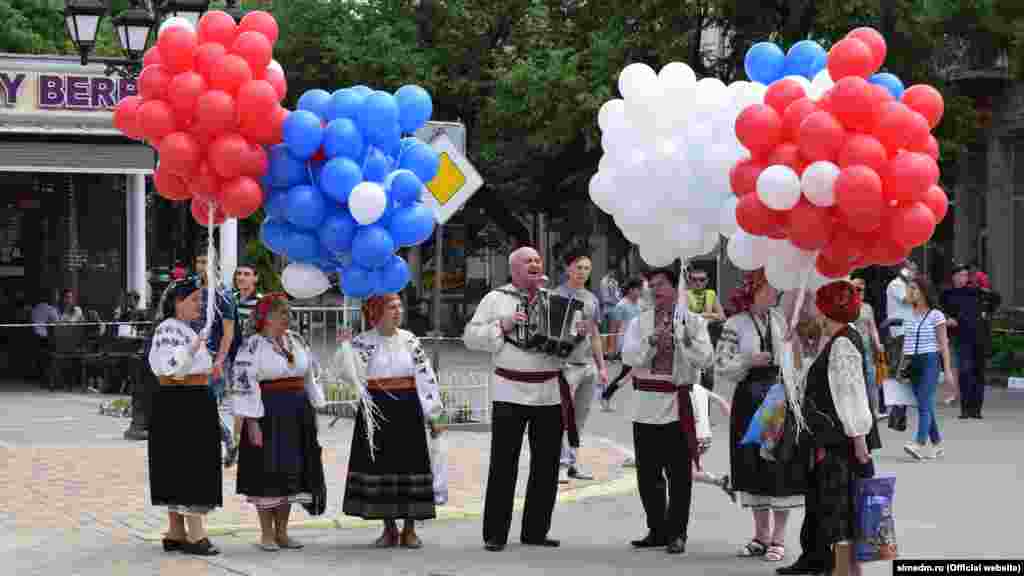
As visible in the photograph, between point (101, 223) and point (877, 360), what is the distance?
688 inches

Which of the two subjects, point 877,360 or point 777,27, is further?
point 777,27

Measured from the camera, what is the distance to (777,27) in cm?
2891

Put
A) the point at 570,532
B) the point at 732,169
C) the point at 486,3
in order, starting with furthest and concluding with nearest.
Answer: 1. the point at 486,3
2. the point at 570,532
3. the point at 732,169

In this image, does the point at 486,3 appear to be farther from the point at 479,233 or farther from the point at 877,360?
the point at 877,360

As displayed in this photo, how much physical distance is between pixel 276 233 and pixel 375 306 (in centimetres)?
114

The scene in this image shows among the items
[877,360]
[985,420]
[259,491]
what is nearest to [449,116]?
[985,420]

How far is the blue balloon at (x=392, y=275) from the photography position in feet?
34.6

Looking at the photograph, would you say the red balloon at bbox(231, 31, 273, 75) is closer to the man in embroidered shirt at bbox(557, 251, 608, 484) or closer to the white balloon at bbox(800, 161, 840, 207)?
the man in embroidered shirt at bbox(557, 251, 608, 484)

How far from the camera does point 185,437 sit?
11.1m

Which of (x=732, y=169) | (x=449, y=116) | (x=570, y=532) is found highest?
(x=449, y=116)

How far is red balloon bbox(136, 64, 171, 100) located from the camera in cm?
1036

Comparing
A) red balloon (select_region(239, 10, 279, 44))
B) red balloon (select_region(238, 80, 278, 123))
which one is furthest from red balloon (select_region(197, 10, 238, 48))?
red balloon (select_region(238, 80, 278, 123))

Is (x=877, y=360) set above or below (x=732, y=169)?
below

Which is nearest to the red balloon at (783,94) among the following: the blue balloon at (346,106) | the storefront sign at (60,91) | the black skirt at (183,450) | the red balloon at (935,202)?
the red balloon at (935,202)
